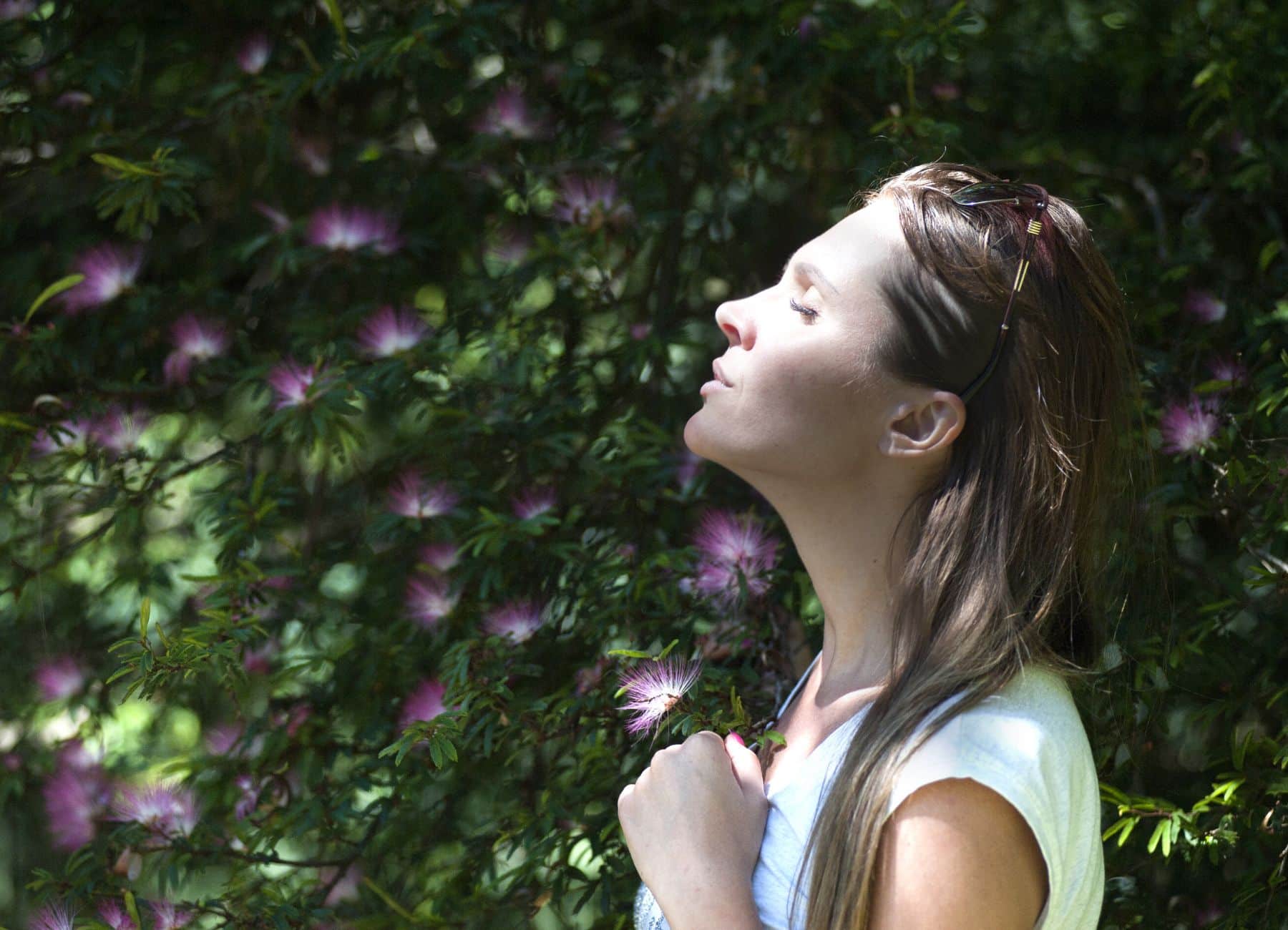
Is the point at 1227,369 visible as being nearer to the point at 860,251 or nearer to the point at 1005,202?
the point at 1005,202

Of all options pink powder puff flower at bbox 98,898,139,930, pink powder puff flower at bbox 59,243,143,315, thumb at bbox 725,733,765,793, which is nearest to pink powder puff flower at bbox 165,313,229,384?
pink powder puff flower at bbox 59,243,143,315

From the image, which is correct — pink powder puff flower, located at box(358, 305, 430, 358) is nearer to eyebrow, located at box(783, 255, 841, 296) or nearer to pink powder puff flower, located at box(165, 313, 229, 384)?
pink powder puff flower, located at box(165, 313, 229, 384)

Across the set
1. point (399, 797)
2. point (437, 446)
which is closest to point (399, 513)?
point (437, 446)

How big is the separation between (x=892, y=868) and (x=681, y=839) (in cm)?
20

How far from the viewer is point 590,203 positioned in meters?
2.01

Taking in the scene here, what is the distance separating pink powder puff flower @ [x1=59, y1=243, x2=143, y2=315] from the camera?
2117 millimetres

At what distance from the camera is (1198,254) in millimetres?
1940

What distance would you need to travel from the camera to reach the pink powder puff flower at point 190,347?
2072 millimetres

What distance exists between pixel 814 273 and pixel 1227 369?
2.86 feet

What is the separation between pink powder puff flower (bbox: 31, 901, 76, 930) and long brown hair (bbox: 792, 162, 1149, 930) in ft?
3.35

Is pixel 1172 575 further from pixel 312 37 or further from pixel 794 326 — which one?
pixel 312 37

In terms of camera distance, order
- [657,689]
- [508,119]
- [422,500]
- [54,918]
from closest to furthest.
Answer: [657,689] → [54,918] → [422,500] → [508,119]

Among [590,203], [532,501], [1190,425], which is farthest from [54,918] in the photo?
[1190,425]

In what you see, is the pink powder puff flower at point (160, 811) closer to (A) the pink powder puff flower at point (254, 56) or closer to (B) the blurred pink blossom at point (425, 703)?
(B) the blurred pink blossom at point (425, 703)
